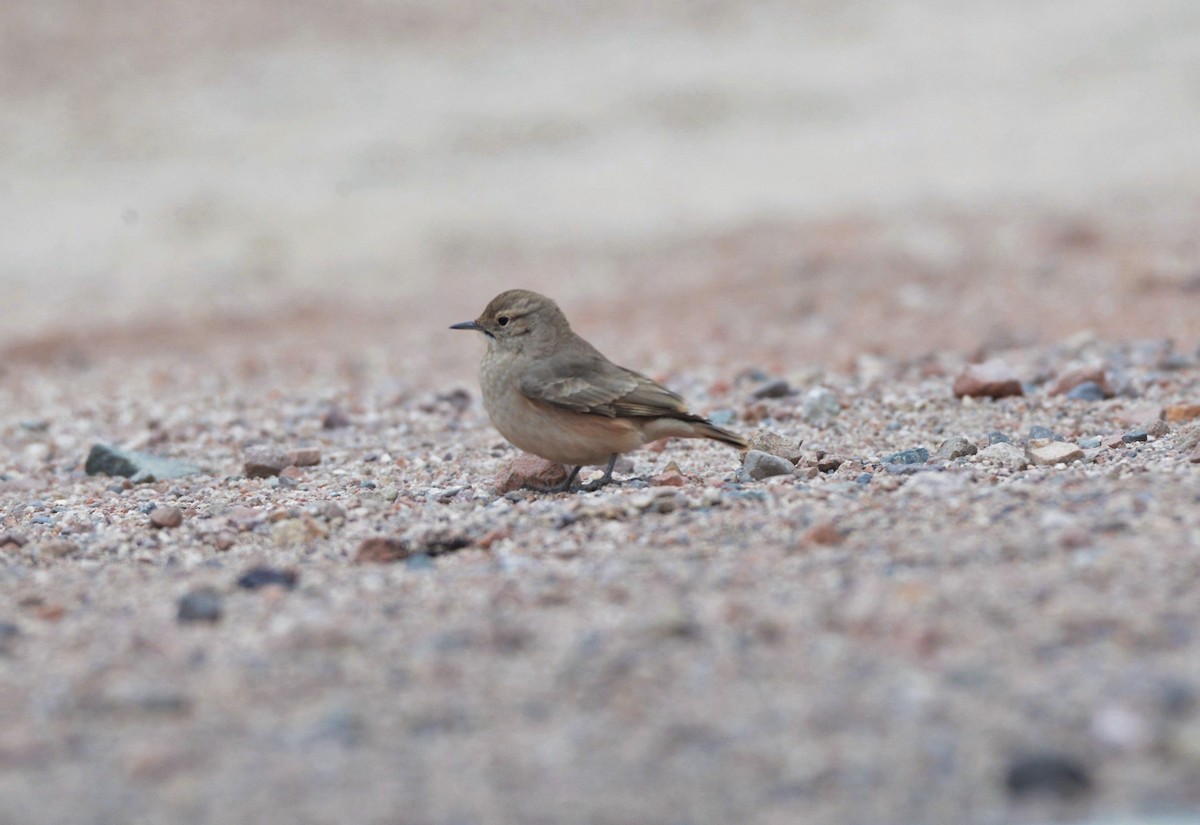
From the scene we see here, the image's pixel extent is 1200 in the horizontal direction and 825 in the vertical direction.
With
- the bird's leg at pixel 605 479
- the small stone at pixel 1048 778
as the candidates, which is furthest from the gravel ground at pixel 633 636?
the bird's leg at pixel 605 479

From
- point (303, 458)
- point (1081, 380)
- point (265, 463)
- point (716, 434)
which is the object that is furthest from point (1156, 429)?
point (265, 463)

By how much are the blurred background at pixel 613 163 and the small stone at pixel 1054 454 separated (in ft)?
15.5

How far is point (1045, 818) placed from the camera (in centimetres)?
343

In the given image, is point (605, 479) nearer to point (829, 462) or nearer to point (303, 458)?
point (829, 462)

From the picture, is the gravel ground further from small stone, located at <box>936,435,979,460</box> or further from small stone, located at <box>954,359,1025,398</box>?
small stone, located at <box>954,359,1025,398</box>

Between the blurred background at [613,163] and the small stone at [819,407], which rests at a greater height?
the blurred background at [613,163]

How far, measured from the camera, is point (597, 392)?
7078 millimetres

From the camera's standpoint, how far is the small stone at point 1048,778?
138 inches

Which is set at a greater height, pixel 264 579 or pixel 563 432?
pixel 563 432

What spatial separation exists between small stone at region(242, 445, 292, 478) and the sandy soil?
0.11 meters

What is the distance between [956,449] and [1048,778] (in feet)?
12.4

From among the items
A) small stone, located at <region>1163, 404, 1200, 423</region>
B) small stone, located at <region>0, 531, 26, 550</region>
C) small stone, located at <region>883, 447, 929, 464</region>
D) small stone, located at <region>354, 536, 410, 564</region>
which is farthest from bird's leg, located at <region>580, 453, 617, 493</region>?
small stone, located at <region>1163, 404, 1200, 423</region>

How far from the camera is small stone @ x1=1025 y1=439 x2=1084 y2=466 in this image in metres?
6.74

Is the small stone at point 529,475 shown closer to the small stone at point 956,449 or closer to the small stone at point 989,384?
the small stone at point 956,449
